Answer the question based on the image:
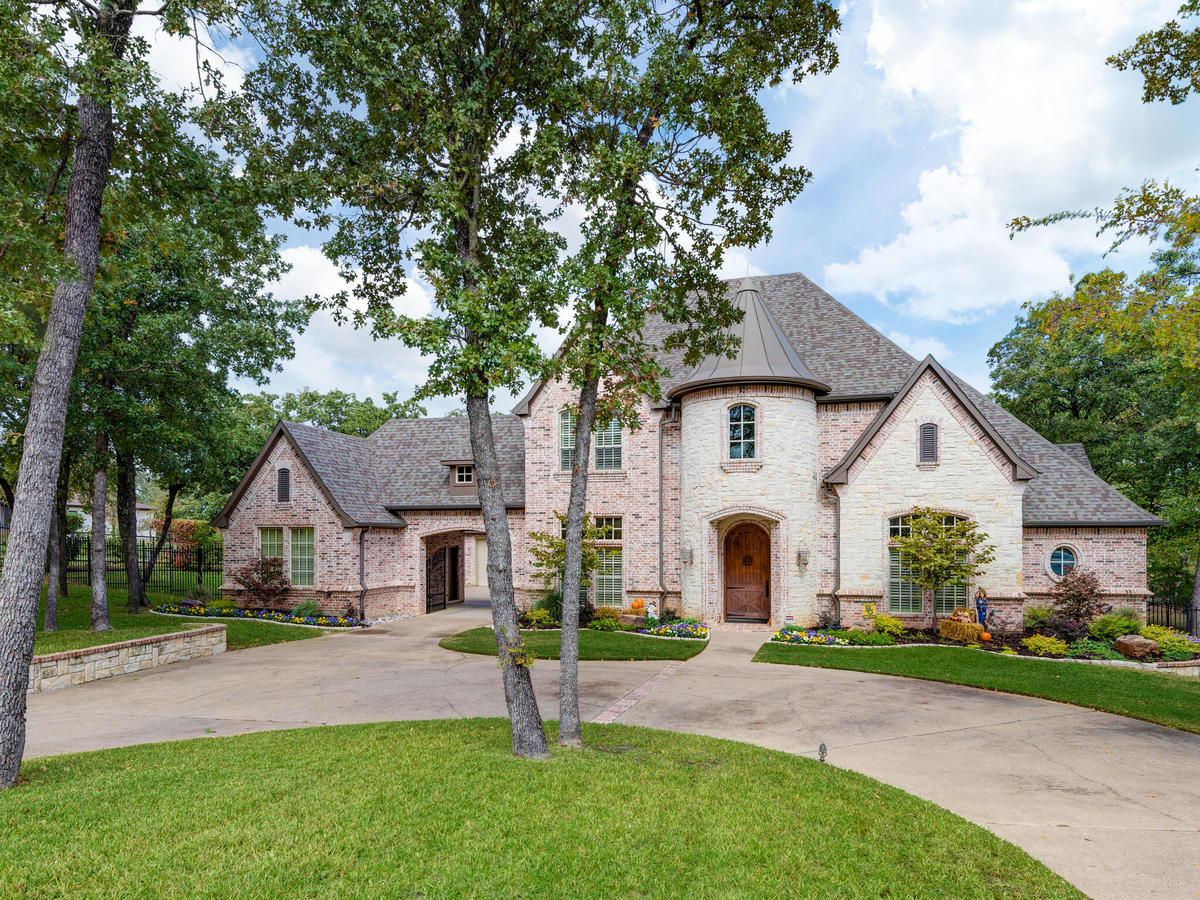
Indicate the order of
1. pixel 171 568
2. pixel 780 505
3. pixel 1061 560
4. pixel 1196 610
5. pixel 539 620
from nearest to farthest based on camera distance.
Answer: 1. pixel 1061 560
2. pixel 1196 610
3. pixel 780 505
4. pixel 539 620
5. pixel 171 568

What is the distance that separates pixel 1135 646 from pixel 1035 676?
12.3 ft

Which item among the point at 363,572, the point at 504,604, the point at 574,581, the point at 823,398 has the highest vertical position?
the point at 823,398

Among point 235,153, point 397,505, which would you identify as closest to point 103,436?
point 397,505

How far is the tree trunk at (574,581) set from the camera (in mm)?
7204

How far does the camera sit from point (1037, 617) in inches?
618

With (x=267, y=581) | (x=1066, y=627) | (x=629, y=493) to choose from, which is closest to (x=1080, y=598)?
(x=1066, y=627)

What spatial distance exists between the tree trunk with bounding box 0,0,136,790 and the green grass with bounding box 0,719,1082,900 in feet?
3.17

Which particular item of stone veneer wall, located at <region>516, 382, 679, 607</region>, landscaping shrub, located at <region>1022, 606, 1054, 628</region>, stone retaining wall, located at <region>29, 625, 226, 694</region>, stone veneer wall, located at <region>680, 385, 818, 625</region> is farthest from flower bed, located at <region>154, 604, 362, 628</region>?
landscaping shrub, located at <region>1022, 606, 1054, 628</region>

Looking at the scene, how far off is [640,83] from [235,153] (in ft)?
18.2

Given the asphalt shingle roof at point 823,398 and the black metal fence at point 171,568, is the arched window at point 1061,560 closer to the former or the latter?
the asphalt shingle roof at point 823,398

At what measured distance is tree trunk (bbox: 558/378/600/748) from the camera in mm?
7204

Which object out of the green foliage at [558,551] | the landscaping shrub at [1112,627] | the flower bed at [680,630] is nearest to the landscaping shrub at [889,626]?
the landscaping shrub at [1112,627]

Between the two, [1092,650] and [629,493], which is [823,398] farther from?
[1092,650]

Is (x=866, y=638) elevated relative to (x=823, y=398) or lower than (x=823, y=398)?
lower
